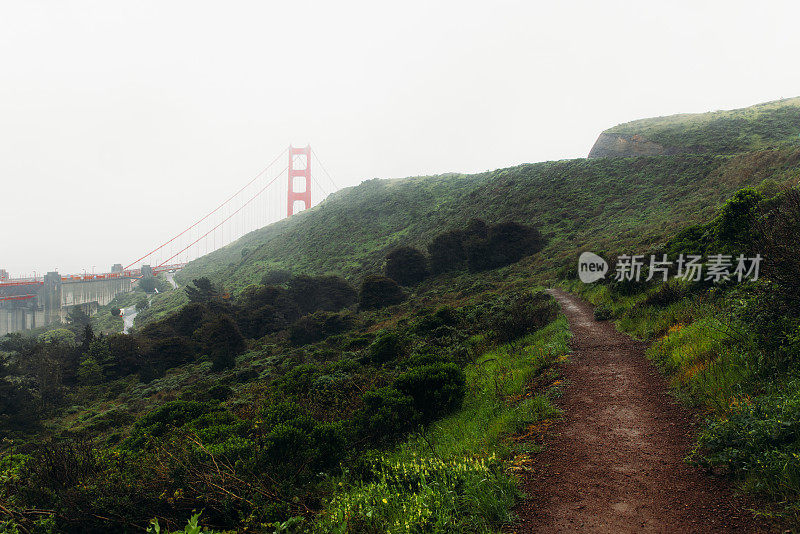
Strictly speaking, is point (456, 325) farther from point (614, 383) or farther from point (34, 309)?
point (34, 309)

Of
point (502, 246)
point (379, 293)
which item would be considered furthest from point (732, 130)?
point (379, 293)

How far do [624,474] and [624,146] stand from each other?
205ft

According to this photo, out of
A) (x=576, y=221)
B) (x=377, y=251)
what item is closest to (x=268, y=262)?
(x=377, y=251)

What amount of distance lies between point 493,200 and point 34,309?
78.0 metres

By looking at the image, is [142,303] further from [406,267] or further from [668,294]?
[668,294]

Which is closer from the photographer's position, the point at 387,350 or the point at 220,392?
the point at 387,350

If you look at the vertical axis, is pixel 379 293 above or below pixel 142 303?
above

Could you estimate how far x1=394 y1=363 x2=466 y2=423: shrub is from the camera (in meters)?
6.98

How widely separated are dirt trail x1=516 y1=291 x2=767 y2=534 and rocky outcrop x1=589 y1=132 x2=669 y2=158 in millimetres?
53257

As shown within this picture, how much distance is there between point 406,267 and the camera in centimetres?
3406

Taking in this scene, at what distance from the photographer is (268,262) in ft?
199

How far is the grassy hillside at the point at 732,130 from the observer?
3817cm
